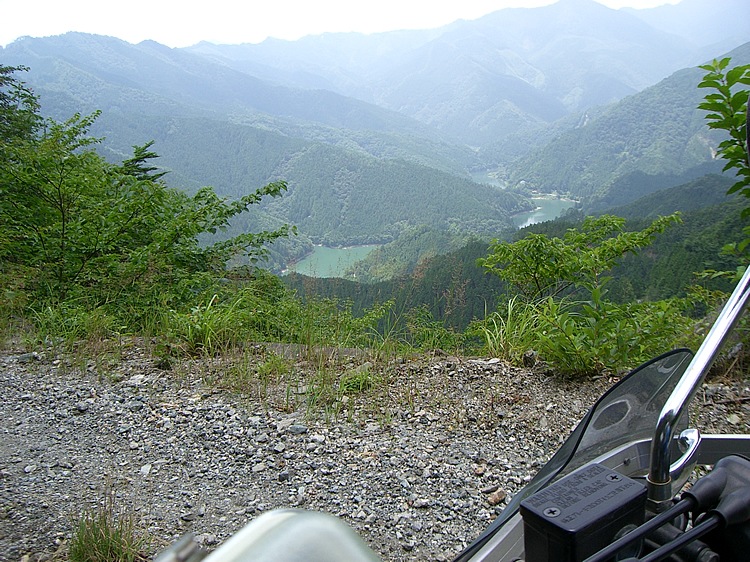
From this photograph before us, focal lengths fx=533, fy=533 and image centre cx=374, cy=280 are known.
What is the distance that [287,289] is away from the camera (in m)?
6.66

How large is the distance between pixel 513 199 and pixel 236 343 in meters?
91.8

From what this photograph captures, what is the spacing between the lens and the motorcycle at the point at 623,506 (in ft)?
1.70

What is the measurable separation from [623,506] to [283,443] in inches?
95.1

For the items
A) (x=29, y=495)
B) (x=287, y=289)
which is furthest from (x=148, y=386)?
(x=287, y=289)

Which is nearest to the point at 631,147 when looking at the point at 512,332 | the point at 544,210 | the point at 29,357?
the point at 544,210

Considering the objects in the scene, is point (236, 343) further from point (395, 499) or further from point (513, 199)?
point (513, 199)

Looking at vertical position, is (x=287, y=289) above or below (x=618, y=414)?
below

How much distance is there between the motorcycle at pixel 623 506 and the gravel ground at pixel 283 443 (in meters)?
1.34

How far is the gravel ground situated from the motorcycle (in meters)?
1.34

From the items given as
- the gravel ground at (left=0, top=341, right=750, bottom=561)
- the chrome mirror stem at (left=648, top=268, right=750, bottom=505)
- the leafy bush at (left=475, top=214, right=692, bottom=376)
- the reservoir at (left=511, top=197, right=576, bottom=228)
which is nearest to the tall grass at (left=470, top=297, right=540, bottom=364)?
the leafy bush at (left=475, top=214, right=692, bottom=376)

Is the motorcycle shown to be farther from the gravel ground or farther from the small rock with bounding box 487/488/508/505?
the small rock with bounding box 487/488/508/505

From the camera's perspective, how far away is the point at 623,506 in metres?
0.79

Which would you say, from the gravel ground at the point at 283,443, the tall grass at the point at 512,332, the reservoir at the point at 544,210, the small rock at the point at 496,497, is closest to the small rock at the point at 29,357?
the gravel ground at the point at 283,443

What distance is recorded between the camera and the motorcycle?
0.52m
